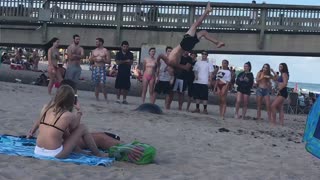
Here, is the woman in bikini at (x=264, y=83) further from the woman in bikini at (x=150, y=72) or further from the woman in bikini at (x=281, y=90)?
the woman in bikini at (x=150, y=72)

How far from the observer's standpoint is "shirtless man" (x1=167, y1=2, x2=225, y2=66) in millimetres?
11633

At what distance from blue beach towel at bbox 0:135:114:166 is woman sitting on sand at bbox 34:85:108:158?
0.11m

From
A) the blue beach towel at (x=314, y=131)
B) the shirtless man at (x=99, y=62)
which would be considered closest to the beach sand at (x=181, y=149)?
the blue beach towel at (x=314, y=131)

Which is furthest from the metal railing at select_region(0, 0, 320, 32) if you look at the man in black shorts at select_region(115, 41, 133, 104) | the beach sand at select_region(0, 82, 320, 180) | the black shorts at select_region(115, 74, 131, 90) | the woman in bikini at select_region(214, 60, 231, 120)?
the beach sand at select_region(0, 82, 320, 180)

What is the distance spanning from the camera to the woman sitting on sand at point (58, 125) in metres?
6.48

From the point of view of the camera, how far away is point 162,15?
26.4 m

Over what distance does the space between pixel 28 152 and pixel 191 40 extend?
628 centimetres

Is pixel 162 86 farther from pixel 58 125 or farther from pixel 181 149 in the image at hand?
pixel 58 125

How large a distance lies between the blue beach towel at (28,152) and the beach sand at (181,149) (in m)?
0.16

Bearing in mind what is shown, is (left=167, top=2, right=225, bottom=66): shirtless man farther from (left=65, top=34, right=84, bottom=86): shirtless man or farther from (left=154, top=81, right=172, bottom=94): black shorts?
(left=65, top=34, right=84, bottom=86): shirtless man

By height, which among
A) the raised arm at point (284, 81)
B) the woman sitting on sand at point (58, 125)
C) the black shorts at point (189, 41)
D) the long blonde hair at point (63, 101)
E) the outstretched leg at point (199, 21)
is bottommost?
the woman sitting on sand at point (58, 125)

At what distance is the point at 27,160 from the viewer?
6.30 m

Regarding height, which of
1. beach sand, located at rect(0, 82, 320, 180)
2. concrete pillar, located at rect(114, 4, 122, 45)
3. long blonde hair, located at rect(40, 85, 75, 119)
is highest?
concrete pillar, located at rect(114, 4, 122, 45)

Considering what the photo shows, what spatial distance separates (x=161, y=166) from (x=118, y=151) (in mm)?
596
